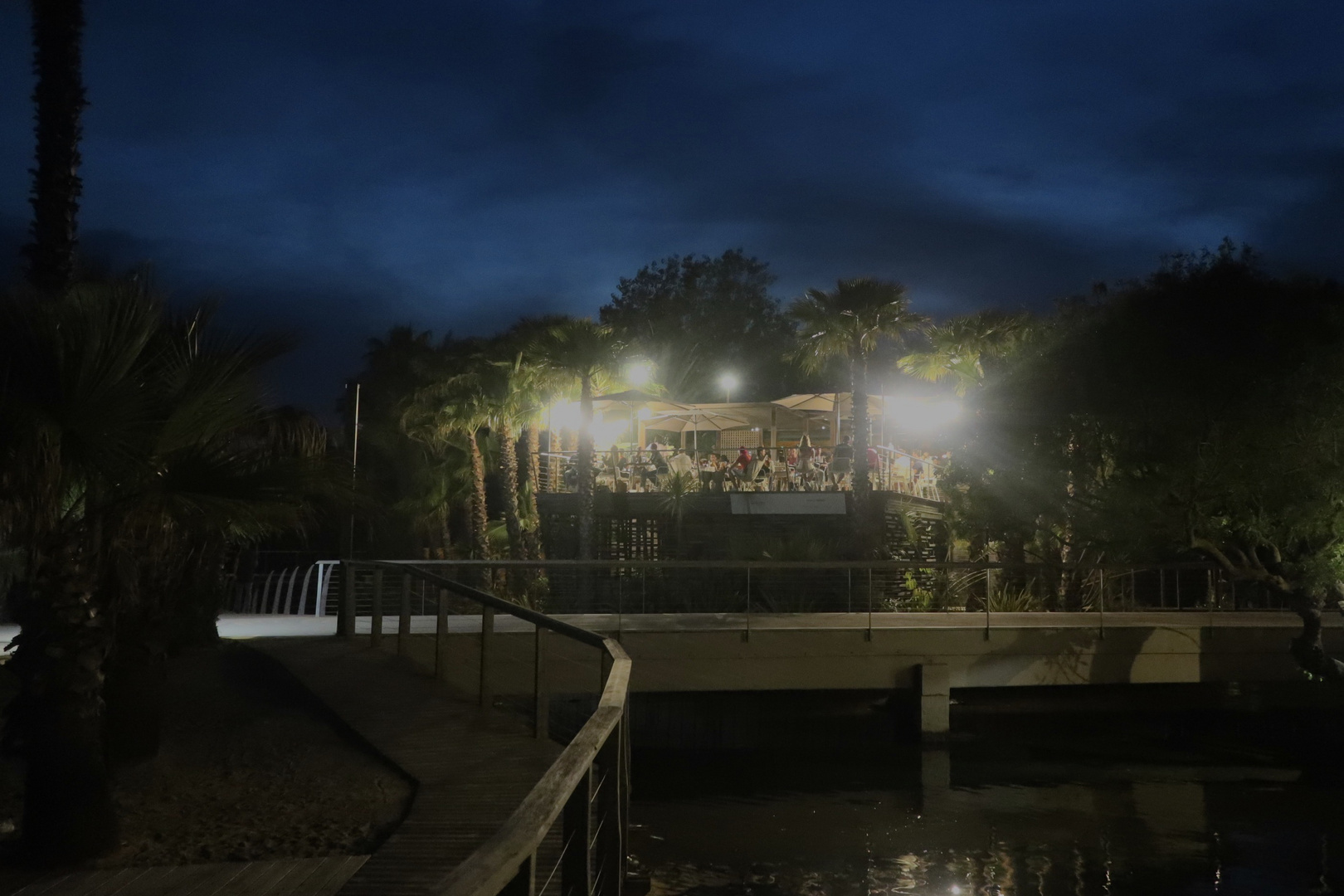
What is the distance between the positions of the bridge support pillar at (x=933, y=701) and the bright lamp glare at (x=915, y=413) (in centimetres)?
1685

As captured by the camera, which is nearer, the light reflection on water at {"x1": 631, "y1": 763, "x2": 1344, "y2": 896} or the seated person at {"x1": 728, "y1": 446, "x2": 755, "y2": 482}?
the light reflection on water at {"x1": 631, "y1": 763, "x2": 1344, "y2": 896}

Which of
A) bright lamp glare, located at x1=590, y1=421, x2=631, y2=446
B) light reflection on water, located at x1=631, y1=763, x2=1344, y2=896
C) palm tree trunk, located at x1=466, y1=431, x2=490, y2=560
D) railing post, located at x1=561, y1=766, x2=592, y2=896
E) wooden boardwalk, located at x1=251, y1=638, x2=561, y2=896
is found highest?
bright lamp glare, located at x1=590, y1=421, x2=631, y2=446

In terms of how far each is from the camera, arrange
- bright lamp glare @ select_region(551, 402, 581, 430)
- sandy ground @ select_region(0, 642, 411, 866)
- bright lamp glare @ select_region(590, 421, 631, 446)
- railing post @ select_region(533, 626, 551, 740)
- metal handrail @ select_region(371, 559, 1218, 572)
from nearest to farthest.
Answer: sandy ground @ select_region(0, 642, 411, 866)
railing post @ select_region(533, 626, 551, 740)
metal handrail @ select_region(371, 559, 1218, 572)
bright lamp glare @ select_region(551, 402, 581, 430)
bright lamp glare @ select_region(590, 421, 631, 446)

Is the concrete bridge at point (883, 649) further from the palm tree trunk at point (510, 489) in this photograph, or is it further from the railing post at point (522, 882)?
the palm tree trunk at point (510, 489)

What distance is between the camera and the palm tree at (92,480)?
661 centimetres

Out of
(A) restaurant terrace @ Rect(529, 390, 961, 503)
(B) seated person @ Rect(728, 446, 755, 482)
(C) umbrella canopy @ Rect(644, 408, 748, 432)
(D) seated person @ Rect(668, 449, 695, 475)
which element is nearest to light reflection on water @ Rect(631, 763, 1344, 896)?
(A) restaurant terrace @ Rect(529, 390, 961, 503)

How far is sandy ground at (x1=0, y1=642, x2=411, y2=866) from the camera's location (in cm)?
714

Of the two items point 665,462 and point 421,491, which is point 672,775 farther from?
point 421,491

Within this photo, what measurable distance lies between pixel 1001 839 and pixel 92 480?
27.9ft

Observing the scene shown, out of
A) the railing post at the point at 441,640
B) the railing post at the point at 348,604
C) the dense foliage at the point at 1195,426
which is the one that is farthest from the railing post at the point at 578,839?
the dense foliage at the point at 1195,426

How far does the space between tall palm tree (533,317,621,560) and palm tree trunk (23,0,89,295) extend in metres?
17.8

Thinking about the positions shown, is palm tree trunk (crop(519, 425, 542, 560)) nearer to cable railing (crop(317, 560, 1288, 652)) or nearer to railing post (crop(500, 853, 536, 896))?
cable railing (crop(317, 560, 1288, 652))

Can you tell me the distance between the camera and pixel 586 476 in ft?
95.3

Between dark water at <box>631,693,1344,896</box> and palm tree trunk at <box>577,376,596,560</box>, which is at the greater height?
palm tree trunk at <box>577,376,596,560</box>
